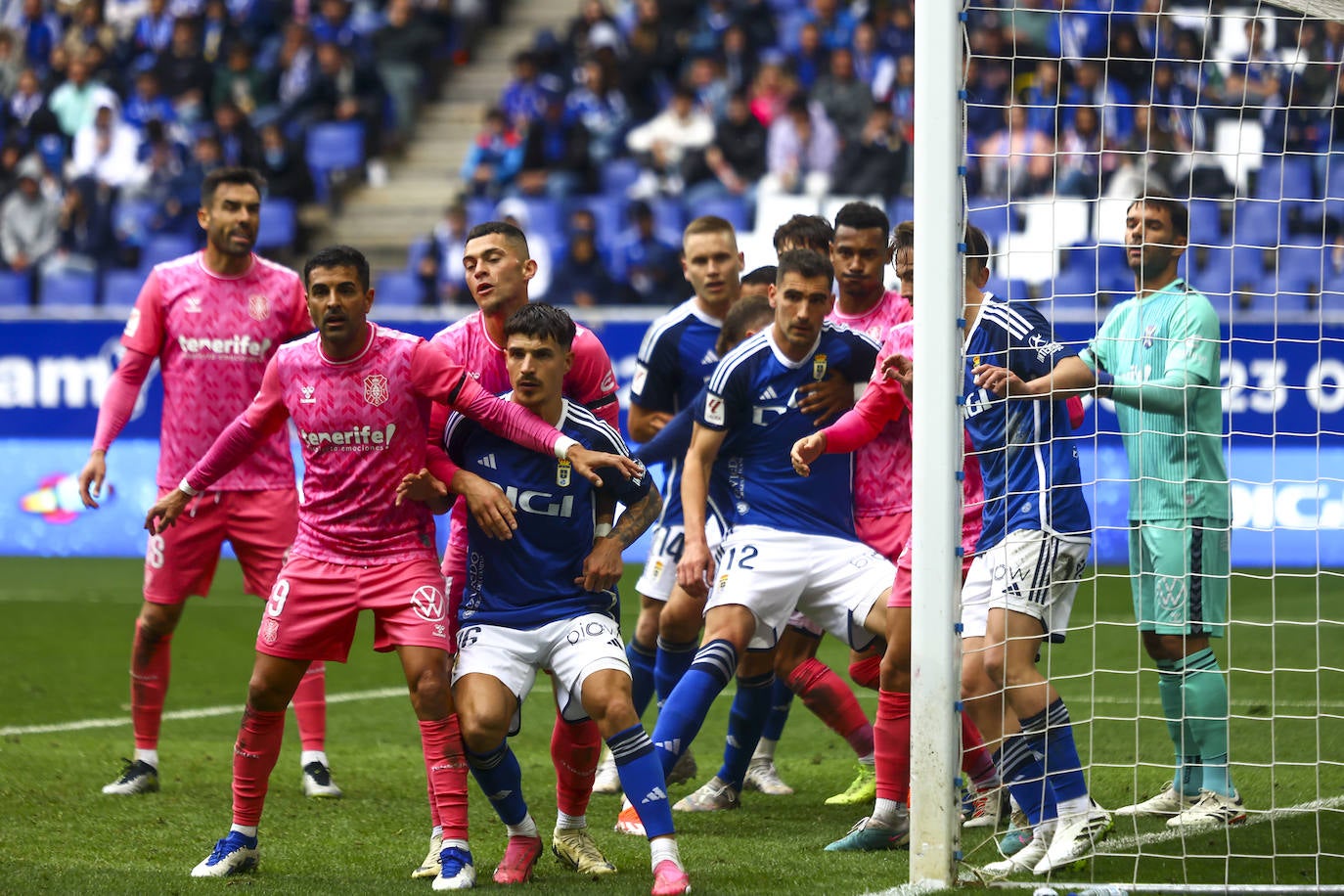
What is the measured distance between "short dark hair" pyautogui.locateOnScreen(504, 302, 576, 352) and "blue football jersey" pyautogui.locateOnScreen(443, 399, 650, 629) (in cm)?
→ 24

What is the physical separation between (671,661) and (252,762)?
1.97 meters

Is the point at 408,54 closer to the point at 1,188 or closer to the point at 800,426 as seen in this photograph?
the point at 1,188

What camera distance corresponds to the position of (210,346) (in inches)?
269

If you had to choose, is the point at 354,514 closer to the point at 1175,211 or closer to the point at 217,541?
the point at 217,541

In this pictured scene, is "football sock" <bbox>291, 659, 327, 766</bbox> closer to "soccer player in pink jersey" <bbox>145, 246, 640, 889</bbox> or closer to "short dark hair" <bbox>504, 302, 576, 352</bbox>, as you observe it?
"soccer player in pink jersey" <bbox>145, 246, 640, 889</bbox>

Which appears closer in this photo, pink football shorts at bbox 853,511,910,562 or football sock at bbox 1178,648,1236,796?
Result: football sock at bbox 1178,648,1236,796

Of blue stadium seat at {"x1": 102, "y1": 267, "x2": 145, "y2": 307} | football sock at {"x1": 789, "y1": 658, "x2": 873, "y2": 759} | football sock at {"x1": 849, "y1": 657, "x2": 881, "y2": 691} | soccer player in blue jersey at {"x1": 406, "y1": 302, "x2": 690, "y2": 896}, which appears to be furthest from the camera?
blue stadium seat at {"x1": 102, "y1": 267, "x2": 145, "y2": 307}

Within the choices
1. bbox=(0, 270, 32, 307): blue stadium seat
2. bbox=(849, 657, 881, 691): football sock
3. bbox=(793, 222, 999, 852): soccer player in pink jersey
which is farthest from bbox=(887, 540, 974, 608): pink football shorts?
bbox=(0, 270, 32, 307): blue stadium seat

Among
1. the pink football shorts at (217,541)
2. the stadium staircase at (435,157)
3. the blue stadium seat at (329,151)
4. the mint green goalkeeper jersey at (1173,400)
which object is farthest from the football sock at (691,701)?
the blue stadium seat at (329,151)

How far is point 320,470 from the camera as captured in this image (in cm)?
529

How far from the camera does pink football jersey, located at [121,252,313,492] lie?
683 centimetres

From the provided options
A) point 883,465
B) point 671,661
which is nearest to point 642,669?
point 671,661

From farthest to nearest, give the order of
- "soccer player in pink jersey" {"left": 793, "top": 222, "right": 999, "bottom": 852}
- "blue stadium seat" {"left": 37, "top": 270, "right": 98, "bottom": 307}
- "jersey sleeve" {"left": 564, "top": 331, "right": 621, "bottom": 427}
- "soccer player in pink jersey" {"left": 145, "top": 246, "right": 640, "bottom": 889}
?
"blue stadium seat" {"left": 37, "top": 270, "right": 98, "bottom": 307}
"jersey sleeve" {"left": 564, "top": 331, "right": 621, "bottom": 427}
"soccer player in pink jersey" {"left": 793, "top": 222, "right": 999, "bottom": 852}
"soccer player in pink jersey" {"left": 145, "top": 246, "right": 640, "bottom": 889}

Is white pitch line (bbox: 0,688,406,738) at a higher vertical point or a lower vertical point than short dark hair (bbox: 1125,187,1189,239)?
lower
